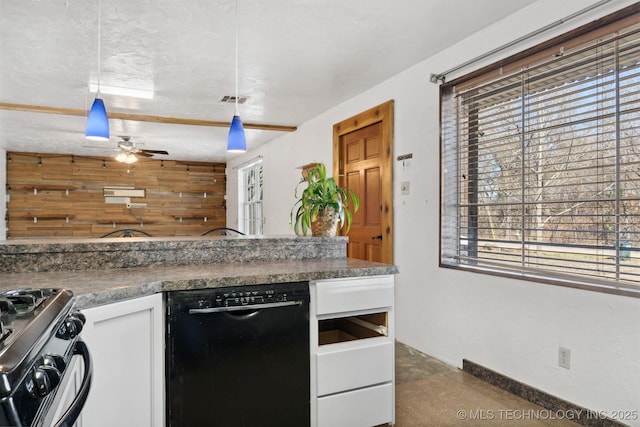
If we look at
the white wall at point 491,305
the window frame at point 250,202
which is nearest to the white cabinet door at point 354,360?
the white wall at point 491,305

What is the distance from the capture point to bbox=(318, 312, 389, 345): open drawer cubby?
209 cm

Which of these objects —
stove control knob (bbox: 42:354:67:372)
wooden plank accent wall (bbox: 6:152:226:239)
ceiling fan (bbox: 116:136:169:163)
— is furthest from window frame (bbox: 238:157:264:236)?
stove control knob (bbox: 42:354:67:372)

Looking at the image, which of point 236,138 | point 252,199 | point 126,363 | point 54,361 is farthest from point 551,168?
point 252,199

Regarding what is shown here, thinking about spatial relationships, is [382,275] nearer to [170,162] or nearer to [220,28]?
[220,28]

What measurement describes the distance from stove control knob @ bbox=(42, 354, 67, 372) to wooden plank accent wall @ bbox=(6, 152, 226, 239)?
838 cm

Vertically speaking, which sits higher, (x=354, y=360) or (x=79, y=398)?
(x=79, y=398)

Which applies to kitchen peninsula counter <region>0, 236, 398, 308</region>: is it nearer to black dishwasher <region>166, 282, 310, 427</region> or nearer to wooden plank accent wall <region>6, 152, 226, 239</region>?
black dishwasher <region>166, 282, 310, 427</region>

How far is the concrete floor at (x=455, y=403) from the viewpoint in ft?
7.16

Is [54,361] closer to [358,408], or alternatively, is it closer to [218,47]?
[358,408]

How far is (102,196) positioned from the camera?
26.9ft

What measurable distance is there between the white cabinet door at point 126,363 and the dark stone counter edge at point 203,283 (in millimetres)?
27

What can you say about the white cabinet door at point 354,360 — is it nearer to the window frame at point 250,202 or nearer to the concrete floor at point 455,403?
the concrete floor at point 455,403

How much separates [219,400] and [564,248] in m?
2.01

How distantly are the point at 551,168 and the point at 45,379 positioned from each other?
99.4 inches
